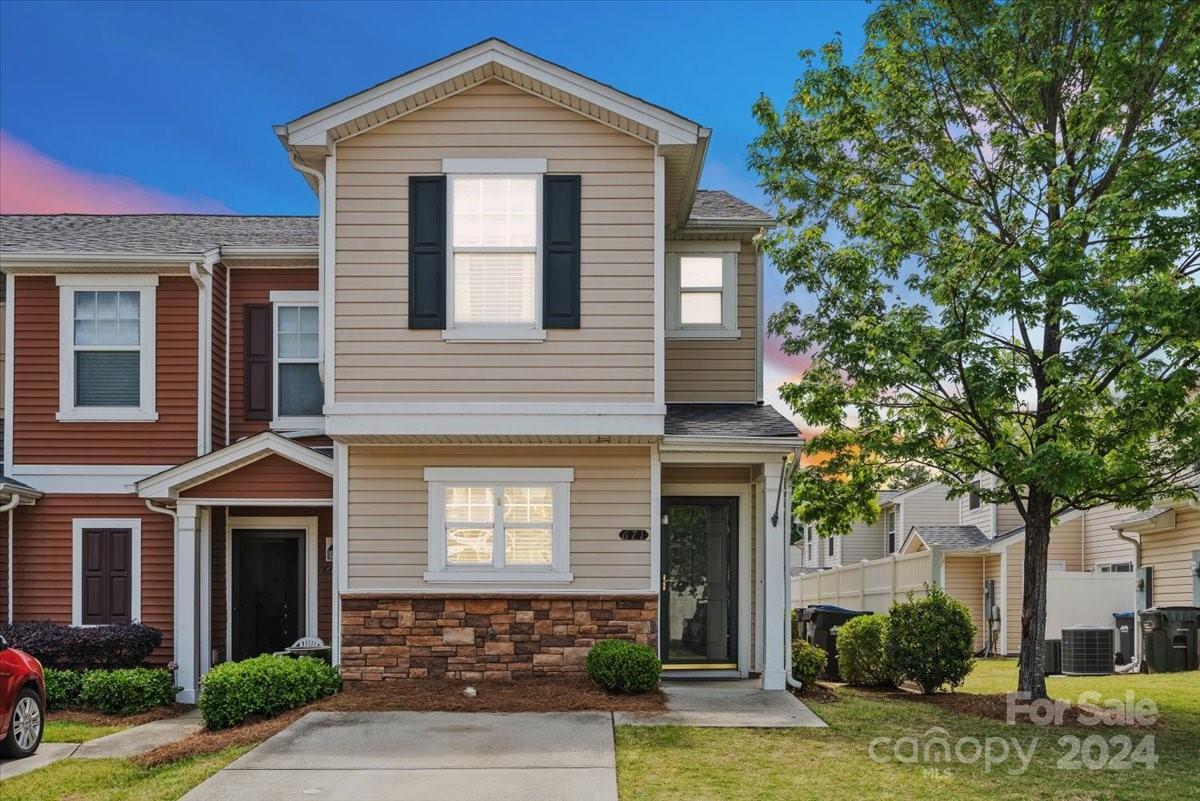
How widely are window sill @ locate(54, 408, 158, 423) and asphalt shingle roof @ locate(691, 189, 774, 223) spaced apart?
773 cm

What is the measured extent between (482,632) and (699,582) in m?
3.11

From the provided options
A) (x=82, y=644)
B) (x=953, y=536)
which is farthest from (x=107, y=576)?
(x=953, y=536)

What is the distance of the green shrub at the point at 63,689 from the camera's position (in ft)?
45.3

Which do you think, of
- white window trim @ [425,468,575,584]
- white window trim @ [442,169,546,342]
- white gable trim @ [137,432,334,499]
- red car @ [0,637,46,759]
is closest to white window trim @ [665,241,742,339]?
white window trim @ [442,169,546,342]

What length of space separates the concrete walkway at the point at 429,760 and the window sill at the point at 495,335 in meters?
3.95

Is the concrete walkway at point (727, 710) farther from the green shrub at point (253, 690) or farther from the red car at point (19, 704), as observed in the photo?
the red car at point (19, 704)

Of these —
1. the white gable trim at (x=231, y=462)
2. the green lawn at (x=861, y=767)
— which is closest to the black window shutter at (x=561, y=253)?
the white gable trim at (x=231, y=462)

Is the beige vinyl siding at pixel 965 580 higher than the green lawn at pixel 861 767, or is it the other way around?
the green lawn at pixel 861 767

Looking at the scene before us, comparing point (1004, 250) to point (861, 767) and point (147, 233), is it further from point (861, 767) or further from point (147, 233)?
point (147, 233)

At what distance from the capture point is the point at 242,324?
16062mm

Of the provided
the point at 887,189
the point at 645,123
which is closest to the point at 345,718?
the point at 645,123

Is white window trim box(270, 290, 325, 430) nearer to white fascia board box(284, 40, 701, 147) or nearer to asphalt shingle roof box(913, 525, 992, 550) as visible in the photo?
white fascia board box(284, 40, 701, 147)

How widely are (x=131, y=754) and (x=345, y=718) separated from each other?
1.93m

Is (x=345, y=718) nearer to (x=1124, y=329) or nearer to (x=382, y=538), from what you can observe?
(x=382, y=538)
